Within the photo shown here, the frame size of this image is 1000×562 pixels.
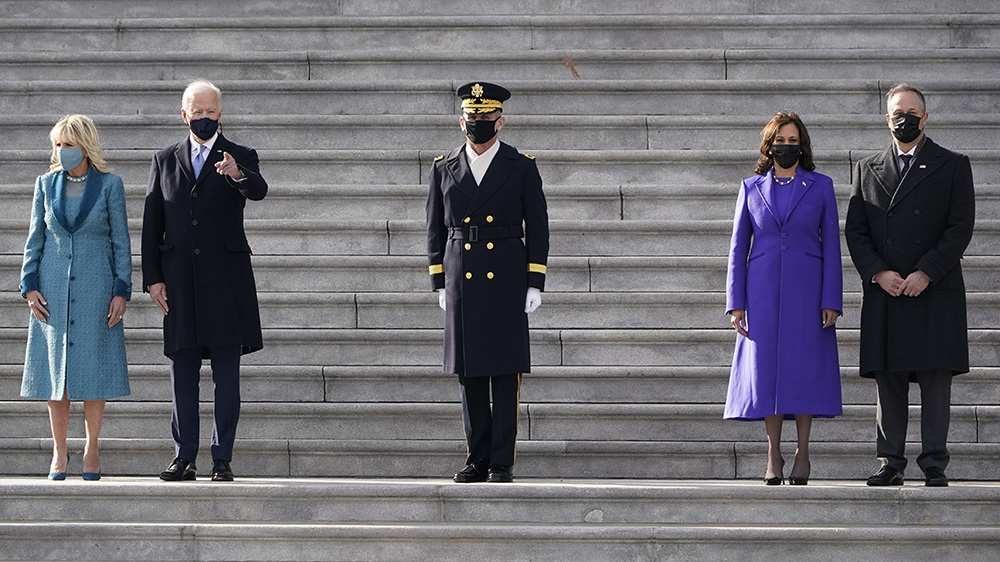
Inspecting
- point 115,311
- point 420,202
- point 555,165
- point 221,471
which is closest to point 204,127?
point 115,311

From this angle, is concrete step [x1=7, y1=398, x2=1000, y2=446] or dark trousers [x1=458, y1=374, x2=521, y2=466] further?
concrete step [x1=7, y1=398, x2=1000, y2=446]

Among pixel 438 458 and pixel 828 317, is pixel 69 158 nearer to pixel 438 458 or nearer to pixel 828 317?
pixel 438 458

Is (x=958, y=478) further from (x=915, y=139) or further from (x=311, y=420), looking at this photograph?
(x=311, y=420)

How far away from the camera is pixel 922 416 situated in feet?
22.8

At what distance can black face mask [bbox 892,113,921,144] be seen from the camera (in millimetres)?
6976

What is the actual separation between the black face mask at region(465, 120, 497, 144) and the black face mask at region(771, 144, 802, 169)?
4.54 feet

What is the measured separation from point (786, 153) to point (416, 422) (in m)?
2.47

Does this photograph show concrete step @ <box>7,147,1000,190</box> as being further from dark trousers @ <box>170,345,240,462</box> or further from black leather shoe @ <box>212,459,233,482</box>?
black leather shoe @ <box>212,459,233,482</box>

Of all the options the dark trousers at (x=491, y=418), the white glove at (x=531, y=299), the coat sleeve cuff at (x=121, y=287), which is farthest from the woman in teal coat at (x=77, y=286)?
the white glove at (x=531, y=299)

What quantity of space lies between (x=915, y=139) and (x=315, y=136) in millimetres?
4212

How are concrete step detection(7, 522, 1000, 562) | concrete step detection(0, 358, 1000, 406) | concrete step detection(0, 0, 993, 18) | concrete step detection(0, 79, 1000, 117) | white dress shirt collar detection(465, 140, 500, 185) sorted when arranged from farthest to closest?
concrete step detection(0, 0, 993, 18) → concrete step detection(0, 79, 1000, 117) → concrete step detection(0, 358, 1000, 406) → white dress shirt collar detection(465, 140, 500, 185) → concrete step detection(7, 522, 1000, 562)

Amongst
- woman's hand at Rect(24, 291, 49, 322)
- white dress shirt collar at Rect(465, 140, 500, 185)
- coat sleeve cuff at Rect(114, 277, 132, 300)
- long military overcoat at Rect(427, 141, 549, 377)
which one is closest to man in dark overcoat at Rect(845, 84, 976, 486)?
long military overcoat at Rect(427, 141, 549, 377)

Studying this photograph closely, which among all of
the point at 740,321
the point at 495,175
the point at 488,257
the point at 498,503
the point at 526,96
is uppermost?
the point at 526,96

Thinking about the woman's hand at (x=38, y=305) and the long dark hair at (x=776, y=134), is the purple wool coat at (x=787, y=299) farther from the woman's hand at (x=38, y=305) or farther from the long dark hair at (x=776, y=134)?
the woman's hand at (x=38, y=305)
